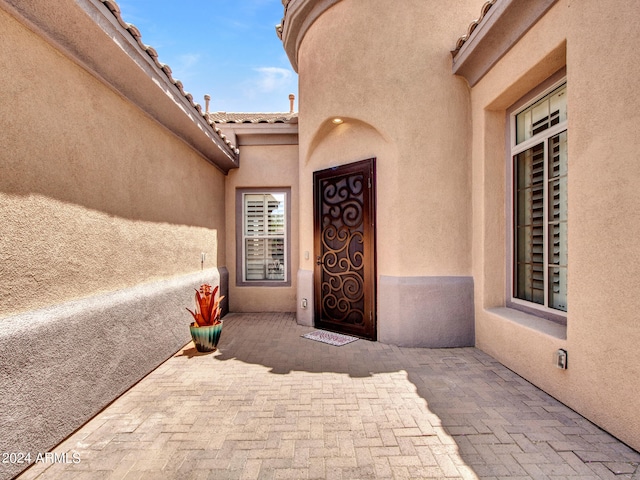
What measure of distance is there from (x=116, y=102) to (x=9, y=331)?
2750 millimetres

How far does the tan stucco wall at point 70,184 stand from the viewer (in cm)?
249

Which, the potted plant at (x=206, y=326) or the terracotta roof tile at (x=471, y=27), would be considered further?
the potted plant at (x=206, y=326)

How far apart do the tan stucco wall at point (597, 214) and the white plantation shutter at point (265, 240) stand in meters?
5.39

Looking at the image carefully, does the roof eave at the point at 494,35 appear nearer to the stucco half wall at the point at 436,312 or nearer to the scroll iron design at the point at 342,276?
the scroll iron design at the point at 342,276

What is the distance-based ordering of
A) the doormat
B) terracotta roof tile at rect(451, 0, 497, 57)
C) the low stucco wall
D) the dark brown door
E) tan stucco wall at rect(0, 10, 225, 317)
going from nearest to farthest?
the low stucco wall, tan stucco wall at rect(0, 10, 225, 317), terracotta roof tile at rect(451, 0, 497, 57), the doormat, the dark brown door

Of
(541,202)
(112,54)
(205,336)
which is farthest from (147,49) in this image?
(541,202)

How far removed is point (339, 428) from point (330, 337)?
2799 mm

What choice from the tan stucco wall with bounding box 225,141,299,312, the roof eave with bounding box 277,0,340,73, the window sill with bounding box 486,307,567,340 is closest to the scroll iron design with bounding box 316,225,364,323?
the tan stucco wall with bounding box 225,141,299,312

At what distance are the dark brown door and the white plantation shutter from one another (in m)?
1.78

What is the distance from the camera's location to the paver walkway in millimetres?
2422

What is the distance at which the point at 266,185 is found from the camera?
7.88 meters

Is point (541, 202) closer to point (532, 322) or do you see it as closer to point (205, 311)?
point (532, 322)

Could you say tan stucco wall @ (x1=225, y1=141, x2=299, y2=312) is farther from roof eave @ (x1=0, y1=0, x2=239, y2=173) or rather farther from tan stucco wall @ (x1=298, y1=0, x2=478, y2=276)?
tan stucco wall @ (x1=298, y1=0, x2=478, y2=276)

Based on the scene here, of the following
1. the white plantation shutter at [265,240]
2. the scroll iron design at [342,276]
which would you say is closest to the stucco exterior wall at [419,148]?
the scroll iron design at [342,276]
